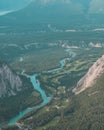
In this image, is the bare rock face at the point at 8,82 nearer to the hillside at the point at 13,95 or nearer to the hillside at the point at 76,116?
the hillside at the point at 13,95

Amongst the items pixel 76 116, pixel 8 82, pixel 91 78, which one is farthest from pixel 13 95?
pixel 76 116

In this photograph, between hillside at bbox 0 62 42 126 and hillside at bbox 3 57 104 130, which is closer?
hillside at bbox 3 57 104 130

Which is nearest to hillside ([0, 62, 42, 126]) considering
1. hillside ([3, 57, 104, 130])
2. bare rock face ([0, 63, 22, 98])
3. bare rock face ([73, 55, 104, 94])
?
bare rock face ([0, 63, 22, 98])

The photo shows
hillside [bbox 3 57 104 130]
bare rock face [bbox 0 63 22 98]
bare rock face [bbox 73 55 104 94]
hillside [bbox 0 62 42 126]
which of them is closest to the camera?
hillside [bbox 3 57 104 130]

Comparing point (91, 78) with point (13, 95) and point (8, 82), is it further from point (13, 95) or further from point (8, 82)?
point (8, 82)

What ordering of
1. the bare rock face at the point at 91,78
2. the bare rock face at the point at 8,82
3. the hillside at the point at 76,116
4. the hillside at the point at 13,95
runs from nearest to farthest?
the hillside at the point at 76,116
the hillside at the point at 13,95
the bare rock face at the point at 91,78
the bare rock face at the point at 8,82

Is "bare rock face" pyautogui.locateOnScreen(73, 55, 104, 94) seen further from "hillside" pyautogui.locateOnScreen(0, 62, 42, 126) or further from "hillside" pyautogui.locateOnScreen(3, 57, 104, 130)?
"hillside" pyautogui.locateOnScreen(0, 62, 42, 126)

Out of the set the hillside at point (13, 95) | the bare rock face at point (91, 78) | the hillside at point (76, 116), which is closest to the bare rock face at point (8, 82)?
the hillside at point (13, 95)

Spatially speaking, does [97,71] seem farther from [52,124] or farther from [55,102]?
[52,124]
